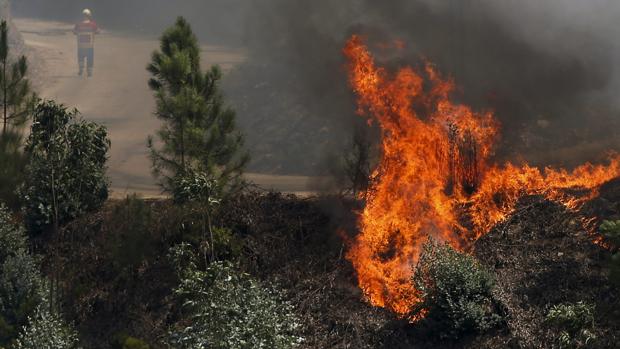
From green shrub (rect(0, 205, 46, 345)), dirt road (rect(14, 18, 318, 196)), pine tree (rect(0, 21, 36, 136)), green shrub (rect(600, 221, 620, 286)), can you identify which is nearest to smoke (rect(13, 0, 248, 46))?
dirt road (rect(14, 18, 318, 196))

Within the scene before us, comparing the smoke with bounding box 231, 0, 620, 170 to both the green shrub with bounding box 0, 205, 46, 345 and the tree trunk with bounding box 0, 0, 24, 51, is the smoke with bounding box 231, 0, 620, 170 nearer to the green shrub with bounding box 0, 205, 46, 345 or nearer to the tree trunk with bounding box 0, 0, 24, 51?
the green shrub with bounding box 0, 205, 46, 345

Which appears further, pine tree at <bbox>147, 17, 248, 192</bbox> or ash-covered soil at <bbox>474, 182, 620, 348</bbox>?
pine tree at <bbox>147, 17, 248, 192</bbox>

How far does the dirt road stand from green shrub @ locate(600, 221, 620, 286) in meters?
17.8

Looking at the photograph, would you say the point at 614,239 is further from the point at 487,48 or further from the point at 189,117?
the point at 189,117

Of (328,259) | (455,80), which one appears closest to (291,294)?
(328,259)

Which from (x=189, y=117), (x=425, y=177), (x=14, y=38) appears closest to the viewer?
(x=425, y=177)

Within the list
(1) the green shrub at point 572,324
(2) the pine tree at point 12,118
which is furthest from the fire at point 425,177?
(2) the pine tree at point 12,118

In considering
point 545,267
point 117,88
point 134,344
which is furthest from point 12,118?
point 117,88

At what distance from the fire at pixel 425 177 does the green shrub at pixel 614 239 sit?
10.8 feet

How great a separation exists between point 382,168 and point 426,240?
3232 mm

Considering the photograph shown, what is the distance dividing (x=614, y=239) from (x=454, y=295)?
173 inches

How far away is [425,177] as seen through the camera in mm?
27734

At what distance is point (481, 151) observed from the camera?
2867 centimetres

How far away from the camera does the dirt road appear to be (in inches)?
1785
